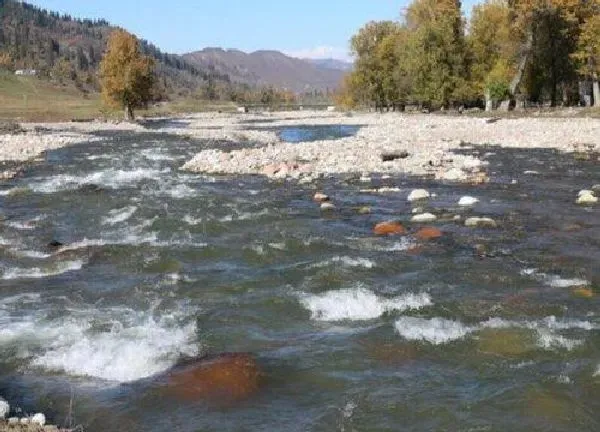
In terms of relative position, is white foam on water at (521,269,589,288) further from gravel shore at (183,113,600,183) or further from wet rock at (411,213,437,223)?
gravel shore at (183,113,600,183)

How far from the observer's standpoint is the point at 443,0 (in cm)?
9388

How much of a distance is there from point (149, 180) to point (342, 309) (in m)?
19.8

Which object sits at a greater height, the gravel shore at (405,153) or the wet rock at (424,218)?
the gravel shore at (405,153)

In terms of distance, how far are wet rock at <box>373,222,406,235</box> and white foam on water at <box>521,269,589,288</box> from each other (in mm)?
4871

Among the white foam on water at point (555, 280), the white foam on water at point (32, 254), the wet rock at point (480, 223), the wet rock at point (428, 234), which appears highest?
the wet rock at point (480, 223)

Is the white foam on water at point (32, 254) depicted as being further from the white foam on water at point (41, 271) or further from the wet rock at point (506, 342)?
the wet rock at point (506, 342)

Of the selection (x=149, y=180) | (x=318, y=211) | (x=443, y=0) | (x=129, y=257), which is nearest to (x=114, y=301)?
(x=129, y=257)

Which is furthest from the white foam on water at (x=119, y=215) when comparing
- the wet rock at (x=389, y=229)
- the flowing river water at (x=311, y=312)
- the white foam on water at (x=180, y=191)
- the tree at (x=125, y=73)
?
the tree at (x=125, y=73)

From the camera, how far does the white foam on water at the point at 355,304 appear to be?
42.3ft

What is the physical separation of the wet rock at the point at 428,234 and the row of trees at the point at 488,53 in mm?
53757

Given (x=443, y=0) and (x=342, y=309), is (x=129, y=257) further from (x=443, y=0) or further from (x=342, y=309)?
(x=443, y=0)

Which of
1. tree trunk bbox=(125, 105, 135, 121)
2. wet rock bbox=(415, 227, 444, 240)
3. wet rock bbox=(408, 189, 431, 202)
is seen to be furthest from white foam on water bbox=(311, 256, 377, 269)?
tree trunk bbox=(125, 105, 135, 121)

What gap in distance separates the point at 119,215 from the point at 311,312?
1193 centimetres

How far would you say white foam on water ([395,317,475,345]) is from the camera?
11523 mm
